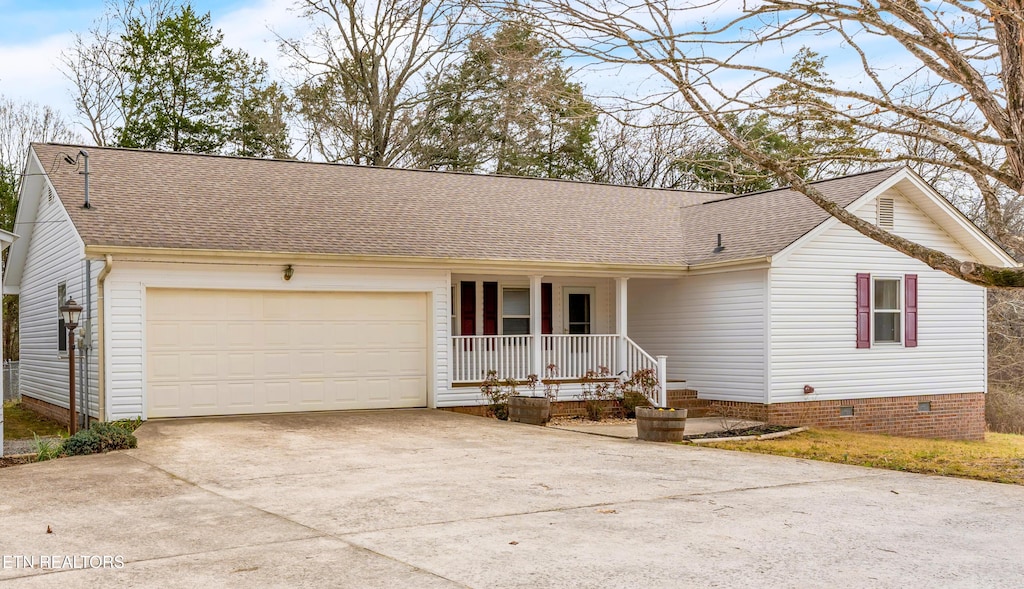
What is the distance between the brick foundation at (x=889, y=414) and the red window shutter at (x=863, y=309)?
1.17 meters

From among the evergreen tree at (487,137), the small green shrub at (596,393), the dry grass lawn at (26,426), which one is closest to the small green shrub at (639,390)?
the small green shrub at (596,393)

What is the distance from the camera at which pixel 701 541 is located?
6.62 m

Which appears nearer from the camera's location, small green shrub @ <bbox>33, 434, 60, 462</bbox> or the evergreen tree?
small green shrub @ <bbox>33, 434, 60, 462</bbox>

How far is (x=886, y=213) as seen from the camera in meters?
18.3

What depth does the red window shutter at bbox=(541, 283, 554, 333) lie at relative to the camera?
19219 millimetres

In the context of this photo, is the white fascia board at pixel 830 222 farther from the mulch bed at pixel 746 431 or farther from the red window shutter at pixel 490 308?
the red window shutter at pixel 490 308

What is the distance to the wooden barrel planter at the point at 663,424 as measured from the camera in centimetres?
1299

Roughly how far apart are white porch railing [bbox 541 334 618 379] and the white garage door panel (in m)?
2.57

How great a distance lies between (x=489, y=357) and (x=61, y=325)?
25.7 feet

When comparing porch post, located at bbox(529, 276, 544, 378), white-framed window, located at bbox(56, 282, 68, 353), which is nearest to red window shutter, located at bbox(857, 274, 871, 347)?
porch post, located at bbox(529, 276, 544, 378)

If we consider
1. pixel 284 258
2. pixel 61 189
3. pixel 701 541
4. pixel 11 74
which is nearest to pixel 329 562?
pixel 701 541

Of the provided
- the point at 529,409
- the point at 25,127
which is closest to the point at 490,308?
the point at 529,409

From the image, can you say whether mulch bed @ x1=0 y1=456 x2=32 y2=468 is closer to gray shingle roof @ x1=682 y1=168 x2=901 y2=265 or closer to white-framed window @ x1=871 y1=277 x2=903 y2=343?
gray shingle roof @ x1=682 y1=168 x2=901 y2=265

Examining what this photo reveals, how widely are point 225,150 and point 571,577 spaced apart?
94.7 ft
